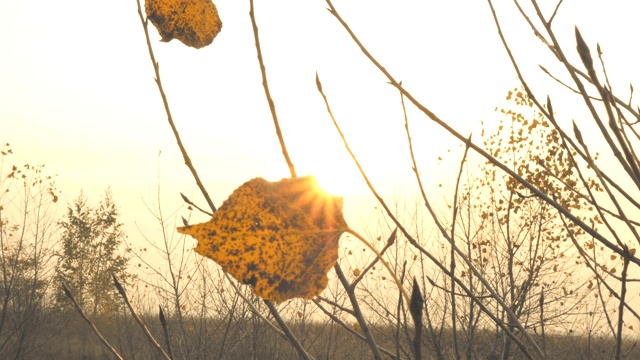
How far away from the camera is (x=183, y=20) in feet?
2.43

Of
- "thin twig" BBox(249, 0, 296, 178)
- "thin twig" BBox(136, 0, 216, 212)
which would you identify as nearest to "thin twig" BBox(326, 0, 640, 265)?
"thin twig" BBox(249, 0, 296, 178)

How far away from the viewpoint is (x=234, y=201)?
0.52 m

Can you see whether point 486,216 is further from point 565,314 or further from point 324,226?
point 324,226

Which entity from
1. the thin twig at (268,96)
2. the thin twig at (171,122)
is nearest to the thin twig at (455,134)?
the thin twig at (268,96)

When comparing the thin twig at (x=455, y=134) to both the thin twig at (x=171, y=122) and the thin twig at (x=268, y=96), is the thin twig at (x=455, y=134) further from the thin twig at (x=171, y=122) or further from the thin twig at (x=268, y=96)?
the thin twig at (x=171, y=122)

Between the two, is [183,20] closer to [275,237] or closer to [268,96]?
[268,96]

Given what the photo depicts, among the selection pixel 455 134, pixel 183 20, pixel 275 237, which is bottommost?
pixel 275 237

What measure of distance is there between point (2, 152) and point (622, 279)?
9.70 m

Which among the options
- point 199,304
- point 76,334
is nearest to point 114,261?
point 76,334

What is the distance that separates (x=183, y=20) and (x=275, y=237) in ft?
1.20

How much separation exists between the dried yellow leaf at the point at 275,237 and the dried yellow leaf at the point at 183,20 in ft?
0.98

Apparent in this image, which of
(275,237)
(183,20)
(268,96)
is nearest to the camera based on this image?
(275,237)

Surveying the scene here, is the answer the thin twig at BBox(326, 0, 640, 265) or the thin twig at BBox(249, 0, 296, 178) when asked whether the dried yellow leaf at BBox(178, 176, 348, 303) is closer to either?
the thin twig at BBox(249, 0, 296, 178)

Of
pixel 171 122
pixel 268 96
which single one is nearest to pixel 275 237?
pixel 268 96
